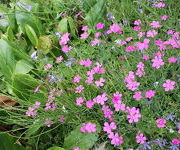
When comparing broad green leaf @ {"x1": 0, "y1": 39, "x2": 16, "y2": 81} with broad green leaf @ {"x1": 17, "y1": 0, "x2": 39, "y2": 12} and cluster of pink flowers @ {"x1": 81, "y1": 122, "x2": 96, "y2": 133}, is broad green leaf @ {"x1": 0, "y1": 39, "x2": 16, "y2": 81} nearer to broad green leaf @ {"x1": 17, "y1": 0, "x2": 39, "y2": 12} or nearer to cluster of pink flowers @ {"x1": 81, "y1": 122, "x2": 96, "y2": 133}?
broad green leaf @ {"x1": 17, "y1": 0, "x2": 39, "y2": 12}

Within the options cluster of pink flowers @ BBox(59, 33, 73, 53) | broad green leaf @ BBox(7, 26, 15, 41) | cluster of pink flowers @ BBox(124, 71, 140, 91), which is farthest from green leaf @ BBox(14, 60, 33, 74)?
cluster of pink flowers @ BBox(124, 71, 140, 91)

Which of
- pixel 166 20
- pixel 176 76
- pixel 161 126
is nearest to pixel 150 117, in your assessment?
pixel 161 126

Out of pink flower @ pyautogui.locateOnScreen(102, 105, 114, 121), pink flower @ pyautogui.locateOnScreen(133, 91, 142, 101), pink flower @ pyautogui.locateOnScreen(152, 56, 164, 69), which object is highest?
pink flower @ pyautogui.locateOnScreen(152, 56, 164, 69)

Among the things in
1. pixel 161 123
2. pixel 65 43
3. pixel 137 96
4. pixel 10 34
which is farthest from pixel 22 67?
pixel 161 123

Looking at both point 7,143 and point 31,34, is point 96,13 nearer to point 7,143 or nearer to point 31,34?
point 31,34

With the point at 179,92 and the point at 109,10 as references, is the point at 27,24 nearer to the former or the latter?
the point at 109,10

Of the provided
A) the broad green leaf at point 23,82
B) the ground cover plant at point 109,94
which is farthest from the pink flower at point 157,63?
the broad green leaf at point 23,82
